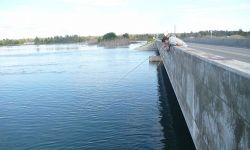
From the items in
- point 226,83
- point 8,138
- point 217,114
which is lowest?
point 8,138

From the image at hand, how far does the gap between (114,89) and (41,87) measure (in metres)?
8.95

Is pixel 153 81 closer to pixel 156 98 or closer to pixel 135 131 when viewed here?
pixel 156 98

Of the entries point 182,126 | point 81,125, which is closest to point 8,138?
point 81,125

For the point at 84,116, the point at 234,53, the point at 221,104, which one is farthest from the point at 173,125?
the point at 221,104

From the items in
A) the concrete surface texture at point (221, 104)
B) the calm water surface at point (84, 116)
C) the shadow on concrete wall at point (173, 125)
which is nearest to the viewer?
the concrete surface texture at point (221, 104)

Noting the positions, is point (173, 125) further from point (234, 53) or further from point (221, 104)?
point (221, 104)

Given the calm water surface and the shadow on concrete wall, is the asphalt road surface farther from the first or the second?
the calm water surface

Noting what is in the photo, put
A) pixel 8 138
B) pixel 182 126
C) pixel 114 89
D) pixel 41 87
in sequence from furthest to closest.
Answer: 1. pixel 41 87
2. pixel 114 89
3. pixel 182 126
4. pixel 8 138

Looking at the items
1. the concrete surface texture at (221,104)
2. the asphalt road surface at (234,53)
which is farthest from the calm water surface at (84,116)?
the concrete surface texture at (221,104)

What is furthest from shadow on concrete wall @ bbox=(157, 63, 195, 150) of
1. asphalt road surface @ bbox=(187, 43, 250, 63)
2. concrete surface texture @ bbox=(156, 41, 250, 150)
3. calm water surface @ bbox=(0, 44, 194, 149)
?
concrete surface texture @ bbox=(156, 41, 250, 150)

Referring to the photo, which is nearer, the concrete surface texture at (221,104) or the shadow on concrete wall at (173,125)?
the concrete surface texture at (221,104)

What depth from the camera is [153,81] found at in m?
43.5

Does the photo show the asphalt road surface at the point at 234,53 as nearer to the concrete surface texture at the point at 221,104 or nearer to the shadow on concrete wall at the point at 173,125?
the shadow on concrete wall at the point at 173,125

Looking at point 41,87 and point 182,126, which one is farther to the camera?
point 41,87
